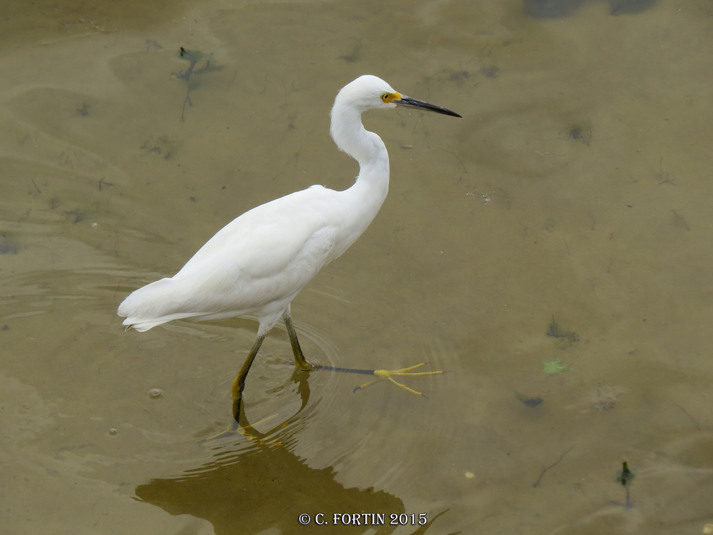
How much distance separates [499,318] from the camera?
495 centimetres

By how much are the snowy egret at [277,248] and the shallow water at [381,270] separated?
565 millimetres

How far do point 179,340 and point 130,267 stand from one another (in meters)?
0.66

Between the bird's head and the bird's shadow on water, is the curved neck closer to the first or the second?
the bird's head

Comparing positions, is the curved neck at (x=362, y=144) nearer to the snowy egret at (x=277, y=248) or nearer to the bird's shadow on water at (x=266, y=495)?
the snowy egret at (x=277, y=248)

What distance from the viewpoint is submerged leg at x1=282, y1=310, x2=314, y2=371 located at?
4.73 meters

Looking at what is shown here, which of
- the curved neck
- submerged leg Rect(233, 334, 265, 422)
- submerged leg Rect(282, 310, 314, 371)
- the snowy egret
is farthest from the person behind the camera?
submerged leg Rect(282, 310, 314, 371)

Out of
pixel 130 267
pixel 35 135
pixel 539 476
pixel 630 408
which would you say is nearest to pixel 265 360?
pixel 130 267

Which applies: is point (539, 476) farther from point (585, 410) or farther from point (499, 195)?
point (499, 195)

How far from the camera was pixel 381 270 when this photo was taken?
527cm

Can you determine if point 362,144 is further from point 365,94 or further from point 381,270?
point 381,270

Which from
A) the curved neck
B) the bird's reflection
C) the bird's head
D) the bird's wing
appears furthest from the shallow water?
the bird's head

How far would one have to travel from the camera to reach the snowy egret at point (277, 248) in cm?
424

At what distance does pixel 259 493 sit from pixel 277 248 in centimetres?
123

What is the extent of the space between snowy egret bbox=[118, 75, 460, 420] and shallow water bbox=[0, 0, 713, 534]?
0.56m
